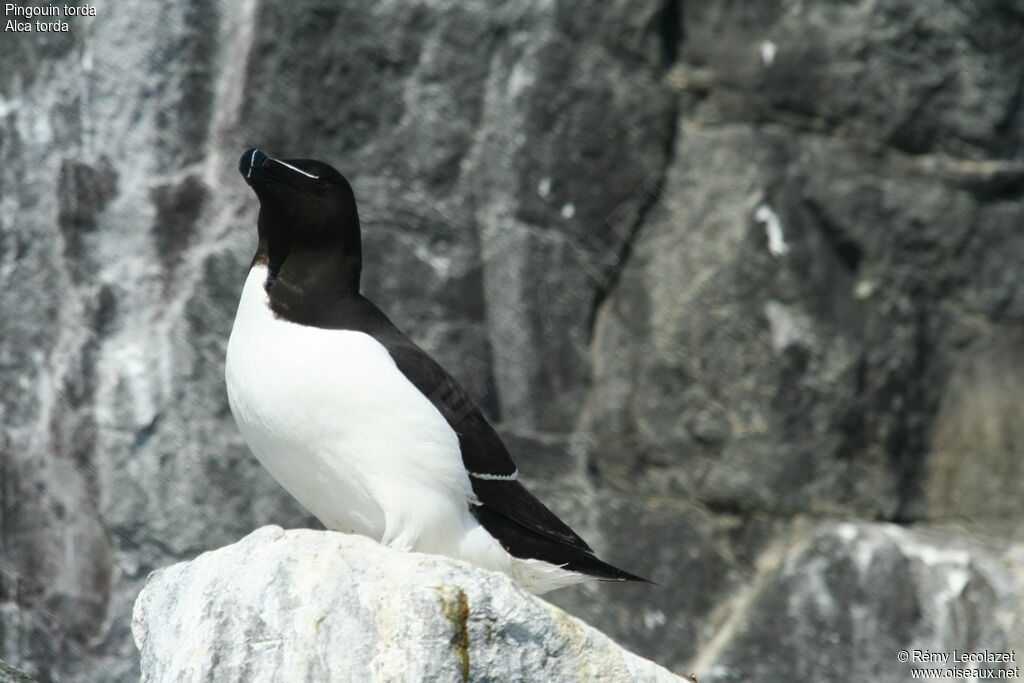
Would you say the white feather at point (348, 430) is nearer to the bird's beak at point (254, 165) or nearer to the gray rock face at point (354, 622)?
the bird's beak at point (254, 165)

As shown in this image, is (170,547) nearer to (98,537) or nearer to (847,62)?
(98,537)

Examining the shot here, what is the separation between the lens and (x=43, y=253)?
580 cm

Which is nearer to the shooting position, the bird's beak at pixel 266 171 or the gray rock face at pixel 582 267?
the bird's beak at pixel 266 171

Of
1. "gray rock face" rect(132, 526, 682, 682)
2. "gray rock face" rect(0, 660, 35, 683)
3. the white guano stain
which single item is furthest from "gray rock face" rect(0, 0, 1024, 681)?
"gray rock face" rect(132, 526, 682, 682)

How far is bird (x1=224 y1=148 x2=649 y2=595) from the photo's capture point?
11.1ft

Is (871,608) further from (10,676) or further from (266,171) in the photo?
(10,676)

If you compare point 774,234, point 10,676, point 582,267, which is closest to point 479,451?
point 10,676

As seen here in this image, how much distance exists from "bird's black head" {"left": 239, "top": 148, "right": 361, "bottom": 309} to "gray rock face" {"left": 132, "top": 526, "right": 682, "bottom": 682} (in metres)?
0.79

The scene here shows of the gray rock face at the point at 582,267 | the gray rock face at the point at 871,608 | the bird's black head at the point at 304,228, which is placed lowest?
the gray rock face at the point at 871,608

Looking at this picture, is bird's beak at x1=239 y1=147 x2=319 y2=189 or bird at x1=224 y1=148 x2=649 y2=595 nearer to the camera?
bird at x1=224 y1=148 x2=649 y2=595

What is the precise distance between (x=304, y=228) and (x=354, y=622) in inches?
46.8

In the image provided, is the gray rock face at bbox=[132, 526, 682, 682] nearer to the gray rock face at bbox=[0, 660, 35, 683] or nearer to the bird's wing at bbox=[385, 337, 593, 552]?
the gray rock face at bbox=[0, 660, 35, 683]

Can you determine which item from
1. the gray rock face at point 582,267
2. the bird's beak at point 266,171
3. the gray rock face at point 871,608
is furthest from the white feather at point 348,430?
the gray rock face at point 871,608

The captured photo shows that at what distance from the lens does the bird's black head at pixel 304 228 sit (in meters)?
3.58
